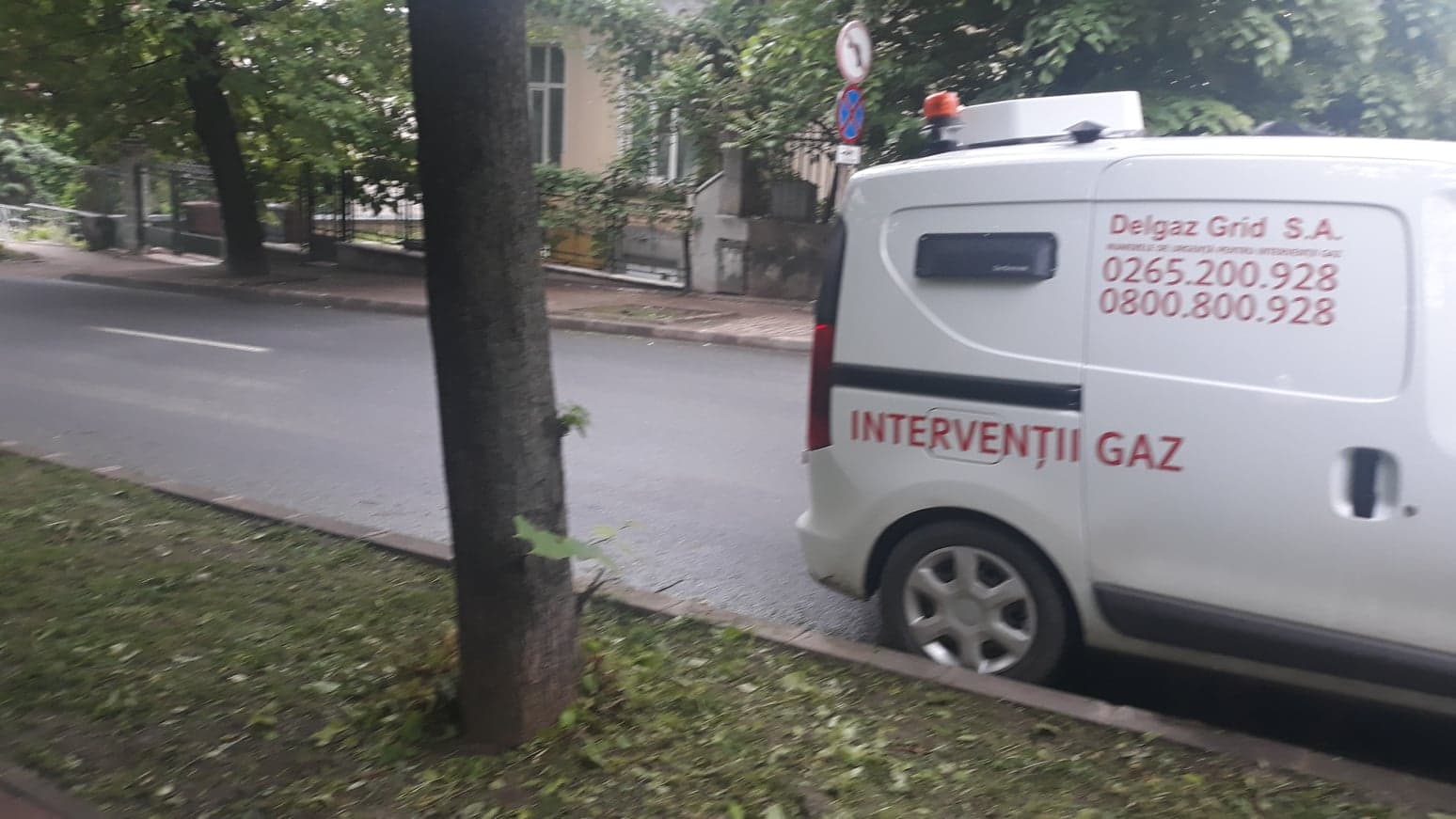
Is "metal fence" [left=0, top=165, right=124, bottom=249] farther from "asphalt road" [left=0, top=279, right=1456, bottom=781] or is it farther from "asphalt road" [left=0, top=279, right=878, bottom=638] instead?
"asphalt road" [left=0, top=279, right=878, bottom=638]

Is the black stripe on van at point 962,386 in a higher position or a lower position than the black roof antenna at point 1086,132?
lower

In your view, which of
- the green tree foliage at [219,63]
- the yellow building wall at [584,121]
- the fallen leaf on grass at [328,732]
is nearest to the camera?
the fallen leaf on grass at [328,732]

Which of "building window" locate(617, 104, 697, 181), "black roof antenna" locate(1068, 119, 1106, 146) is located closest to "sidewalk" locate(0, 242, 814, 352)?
"building window" locate(617, 104, 697, 181)

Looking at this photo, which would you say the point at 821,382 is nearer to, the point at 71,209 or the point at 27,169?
the point at 71,209

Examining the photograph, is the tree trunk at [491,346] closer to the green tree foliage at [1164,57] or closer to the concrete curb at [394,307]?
the concrete curb at [394,307]

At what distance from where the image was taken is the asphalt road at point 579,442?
461cm

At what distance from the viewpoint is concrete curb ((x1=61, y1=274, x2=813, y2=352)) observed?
14039 millimetres

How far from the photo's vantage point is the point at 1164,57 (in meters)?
12.3

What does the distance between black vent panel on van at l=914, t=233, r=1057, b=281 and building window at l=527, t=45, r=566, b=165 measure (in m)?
22.8

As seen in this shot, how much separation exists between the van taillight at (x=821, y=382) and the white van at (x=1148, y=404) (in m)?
0.01

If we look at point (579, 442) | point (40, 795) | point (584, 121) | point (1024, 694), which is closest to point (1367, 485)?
point (1024, 694)

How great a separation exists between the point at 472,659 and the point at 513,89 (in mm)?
1676

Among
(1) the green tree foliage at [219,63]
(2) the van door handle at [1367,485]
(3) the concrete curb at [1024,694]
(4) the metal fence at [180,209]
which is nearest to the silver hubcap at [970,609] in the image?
(3) the concrete curb at [1024,694]

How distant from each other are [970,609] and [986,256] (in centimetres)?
125
